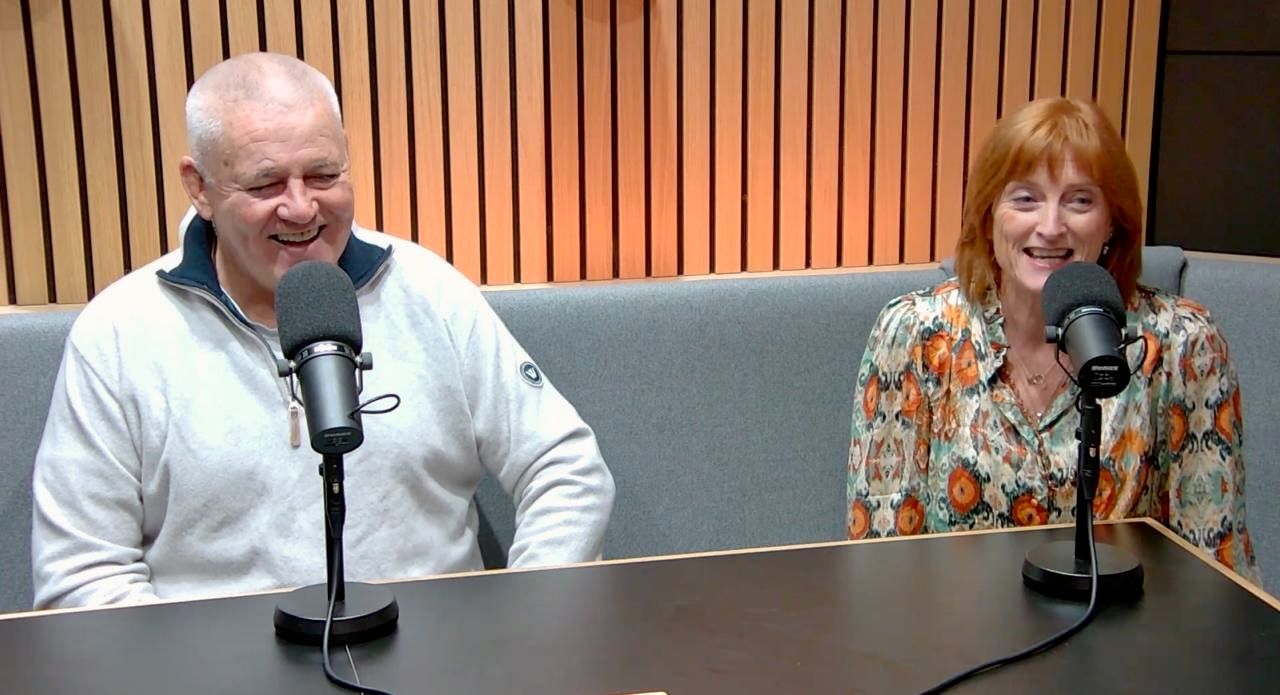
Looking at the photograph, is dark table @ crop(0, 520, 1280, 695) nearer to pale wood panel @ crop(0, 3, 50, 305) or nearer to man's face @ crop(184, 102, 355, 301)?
man's face @ crop(184, 102, 355, 301)

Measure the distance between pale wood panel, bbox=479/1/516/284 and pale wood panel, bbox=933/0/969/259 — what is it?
3.77ft

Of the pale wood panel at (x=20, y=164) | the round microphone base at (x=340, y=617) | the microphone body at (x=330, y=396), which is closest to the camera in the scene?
the microphone body at (x=330, y=396)

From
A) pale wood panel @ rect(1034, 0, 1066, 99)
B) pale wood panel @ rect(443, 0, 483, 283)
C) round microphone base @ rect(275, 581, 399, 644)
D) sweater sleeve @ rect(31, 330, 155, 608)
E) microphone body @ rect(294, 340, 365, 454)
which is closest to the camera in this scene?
microphone body @ rect(294, 340, 365, 454)

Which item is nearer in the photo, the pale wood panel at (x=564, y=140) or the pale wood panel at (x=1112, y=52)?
the pale wood panel at (x=564, y=140)

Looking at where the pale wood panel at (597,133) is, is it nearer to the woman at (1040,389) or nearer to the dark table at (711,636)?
the woman at (1040,389)

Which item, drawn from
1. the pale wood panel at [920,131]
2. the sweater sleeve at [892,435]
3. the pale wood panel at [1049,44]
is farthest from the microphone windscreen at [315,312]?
the pale wood panel at [1049,44]

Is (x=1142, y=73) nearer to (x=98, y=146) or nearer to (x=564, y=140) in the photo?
(x=564, y=140)

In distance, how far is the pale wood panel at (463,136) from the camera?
3172 millimetres

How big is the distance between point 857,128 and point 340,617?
227 cm

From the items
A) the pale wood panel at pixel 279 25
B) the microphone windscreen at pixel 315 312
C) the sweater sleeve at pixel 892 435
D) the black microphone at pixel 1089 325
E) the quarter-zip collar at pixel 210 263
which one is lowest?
the sweater sleeve at pixel 892 435

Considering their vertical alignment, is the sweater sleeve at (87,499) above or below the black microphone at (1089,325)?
below

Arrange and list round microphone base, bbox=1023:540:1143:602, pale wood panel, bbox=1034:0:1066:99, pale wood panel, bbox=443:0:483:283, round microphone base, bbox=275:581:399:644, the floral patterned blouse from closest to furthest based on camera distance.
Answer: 1. round microphone base, bbox=275:581:399:644
2. round microphone base, bbox=1023:540:1143:602
3. the floral patterned blouse
4. pale wood panel, bbox=443:0:483:283
5. pale wood panel, bbox=1034:0:1066:99

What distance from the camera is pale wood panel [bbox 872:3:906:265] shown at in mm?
3518

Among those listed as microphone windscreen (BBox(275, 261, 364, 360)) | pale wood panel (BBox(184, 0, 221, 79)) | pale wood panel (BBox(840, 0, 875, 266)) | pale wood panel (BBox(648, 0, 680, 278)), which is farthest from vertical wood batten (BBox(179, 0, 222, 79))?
microphone windscreen (BBox(275, 261, 364, 360))
